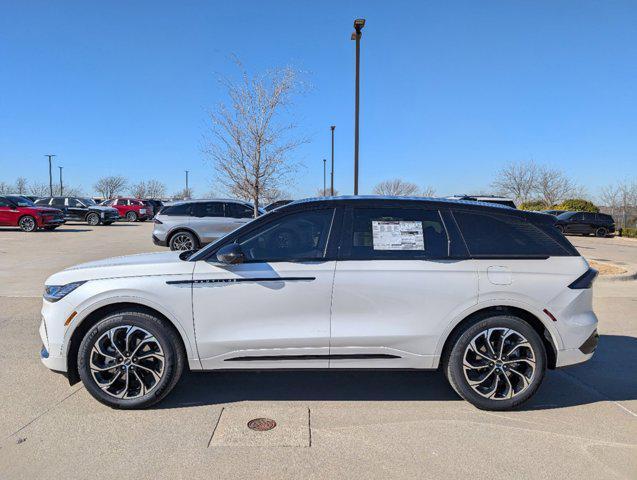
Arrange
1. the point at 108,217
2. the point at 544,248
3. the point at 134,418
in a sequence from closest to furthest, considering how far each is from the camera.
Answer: the point at 134,418 → the point at 544,248 → the point at 108,217

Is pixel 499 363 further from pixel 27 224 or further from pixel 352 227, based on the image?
pixel 27 224

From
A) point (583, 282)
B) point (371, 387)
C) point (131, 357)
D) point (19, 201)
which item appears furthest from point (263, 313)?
point (19, 201)

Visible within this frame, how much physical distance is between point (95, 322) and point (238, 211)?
10187 mm

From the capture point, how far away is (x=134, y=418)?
341 cm

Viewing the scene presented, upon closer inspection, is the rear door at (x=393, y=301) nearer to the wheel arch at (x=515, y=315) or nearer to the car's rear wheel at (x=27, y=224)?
the wheel arch at (x=515, y=315)

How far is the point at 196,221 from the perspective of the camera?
43.6 feet

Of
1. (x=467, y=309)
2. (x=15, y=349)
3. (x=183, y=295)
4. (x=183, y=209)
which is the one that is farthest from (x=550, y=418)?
(x=183, y=209)

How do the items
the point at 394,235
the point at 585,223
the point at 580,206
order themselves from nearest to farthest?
1. the point at 394,235
2. the point at 585,223
3. the point at 580,206

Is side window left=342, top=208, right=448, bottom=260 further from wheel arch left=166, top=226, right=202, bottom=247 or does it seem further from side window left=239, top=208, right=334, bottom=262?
wheel arch left=166, top=226, right=202, bottom=247

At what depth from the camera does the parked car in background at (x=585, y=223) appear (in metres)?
27.4

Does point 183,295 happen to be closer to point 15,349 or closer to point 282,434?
point 282,434

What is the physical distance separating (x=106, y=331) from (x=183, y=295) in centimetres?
68

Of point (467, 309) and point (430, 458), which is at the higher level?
point (467, 309)

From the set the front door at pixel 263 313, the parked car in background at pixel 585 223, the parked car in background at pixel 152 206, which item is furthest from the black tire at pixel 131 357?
the parked car in background at pixel 152 206
